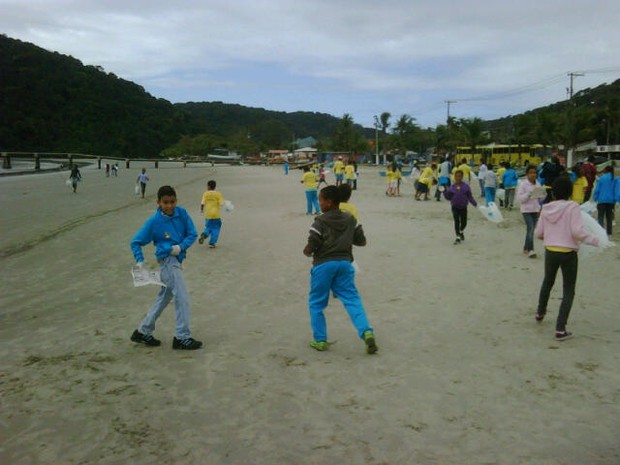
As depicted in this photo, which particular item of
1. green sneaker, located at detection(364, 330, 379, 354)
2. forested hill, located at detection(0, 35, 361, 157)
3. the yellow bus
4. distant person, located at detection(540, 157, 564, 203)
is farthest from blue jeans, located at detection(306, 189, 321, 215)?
forested hill, located at detection(0, 35, 361, 157)

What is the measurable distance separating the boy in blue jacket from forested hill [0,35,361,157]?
3510 inches

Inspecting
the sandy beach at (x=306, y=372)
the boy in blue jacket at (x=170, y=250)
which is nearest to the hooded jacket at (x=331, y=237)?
the sandy beach at (x=306, y=372)

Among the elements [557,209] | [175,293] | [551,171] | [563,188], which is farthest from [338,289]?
[551,171]

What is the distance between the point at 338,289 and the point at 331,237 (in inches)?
19.6

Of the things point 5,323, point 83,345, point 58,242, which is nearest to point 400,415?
point 83,345

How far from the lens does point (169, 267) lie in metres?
5.14

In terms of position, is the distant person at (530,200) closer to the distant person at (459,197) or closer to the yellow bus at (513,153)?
the distant person at (459,197)

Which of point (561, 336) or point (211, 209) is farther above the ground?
point (211, 209)

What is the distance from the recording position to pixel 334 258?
4922 millimetres

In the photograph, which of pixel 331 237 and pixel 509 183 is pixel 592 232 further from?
pixel 509 183

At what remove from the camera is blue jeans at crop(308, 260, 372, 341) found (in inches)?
194

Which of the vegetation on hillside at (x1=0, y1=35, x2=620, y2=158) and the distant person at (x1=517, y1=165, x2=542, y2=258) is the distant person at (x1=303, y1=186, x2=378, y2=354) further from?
the vegetation on hillside at (x1=0, y1=35, x2=620, y2=158)

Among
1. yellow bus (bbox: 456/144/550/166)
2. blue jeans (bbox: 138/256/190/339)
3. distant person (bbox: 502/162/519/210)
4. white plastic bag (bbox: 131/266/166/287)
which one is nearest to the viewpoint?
white plastic bag (bbox: 131/266/166/287)

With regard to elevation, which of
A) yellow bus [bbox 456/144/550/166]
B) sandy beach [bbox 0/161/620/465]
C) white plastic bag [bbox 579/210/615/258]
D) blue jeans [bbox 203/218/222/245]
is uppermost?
yellow bus [bbox 456/144/550/166]
